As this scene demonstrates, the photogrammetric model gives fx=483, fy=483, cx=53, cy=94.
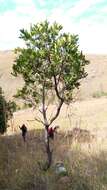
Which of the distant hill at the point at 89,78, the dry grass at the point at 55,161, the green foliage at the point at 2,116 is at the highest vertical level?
the distant hill at the point at 89,78

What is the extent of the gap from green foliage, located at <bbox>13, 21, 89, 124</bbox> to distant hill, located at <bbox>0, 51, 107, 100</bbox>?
65.7m

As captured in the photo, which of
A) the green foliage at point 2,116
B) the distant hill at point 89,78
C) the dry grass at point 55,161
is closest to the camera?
the dry grass at point 55,161

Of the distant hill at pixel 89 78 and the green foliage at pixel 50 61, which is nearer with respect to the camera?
the green foliage at pixel 50 61

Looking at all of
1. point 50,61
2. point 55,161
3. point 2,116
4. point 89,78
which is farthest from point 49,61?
point 89,78

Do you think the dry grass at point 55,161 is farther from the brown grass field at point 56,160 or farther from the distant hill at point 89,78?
the distant hill at point 89,78

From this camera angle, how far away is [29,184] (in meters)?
14.9

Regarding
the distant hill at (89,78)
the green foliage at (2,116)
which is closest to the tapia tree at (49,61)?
the green foliage at (2,116)

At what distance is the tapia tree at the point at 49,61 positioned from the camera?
15.5 metres

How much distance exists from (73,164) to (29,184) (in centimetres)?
167

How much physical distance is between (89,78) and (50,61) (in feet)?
274

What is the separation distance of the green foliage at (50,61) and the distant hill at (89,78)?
2586 inches

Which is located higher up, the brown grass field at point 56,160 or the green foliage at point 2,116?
the green foliage at point 2,116

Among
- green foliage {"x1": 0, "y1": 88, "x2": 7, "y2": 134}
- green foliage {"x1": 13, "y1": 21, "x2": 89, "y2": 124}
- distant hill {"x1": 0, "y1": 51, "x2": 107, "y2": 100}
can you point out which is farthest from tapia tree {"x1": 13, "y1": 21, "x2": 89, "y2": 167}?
distant hill {"x1": 0, "y1": 51, "x2": 107, "y2": 100}

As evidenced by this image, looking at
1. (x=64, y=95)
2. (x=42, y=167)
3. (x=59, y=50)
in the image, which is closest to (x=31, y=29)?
(x=59, y=50)
